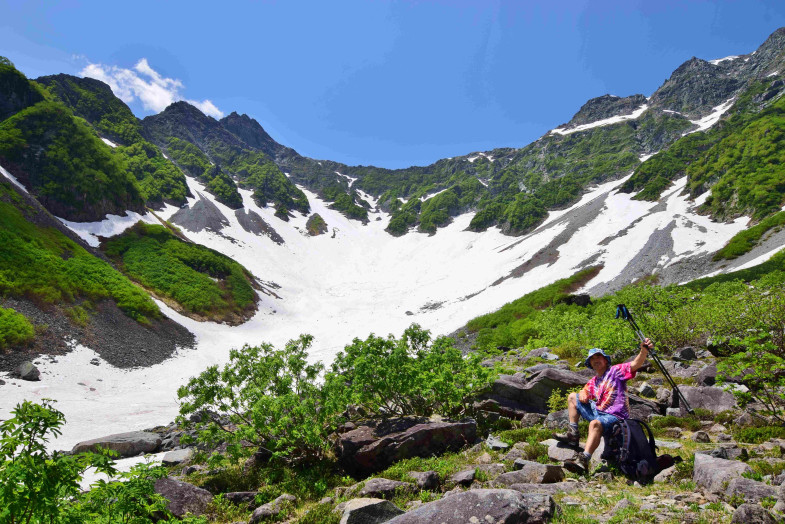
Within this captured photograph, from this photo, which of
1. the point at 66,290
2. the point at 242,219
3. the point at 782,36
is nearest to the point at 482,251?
the point at 242,219

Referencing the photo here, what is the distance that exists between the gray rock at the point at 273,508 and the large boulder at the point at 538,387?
684cm

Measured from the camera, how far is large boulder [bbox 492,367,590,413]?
1148 cm

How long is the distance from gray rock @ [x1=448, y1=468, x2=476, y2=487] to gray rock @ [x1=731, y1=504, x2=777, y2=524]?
4.03 m

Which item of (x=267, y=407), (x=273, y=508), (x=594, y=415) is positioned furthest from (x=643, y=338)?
(x=267, y=407)

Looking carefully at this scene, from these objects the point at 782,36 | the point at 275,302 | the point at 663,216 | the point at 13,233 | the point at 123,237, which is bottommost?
the point at 663,216

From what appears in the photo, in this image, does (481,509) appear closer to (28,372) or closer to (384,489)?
(384,489)

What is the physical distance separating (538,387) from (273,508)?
8182 mm

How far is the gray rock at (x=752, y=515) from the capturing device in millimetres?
4047

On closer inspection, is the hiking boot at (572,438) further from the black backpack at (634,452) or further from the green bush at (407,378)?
the green bush at (407,378)

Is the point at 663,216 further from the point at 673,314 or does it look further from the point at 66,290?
the point at 66,290

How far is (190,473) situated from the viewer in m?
11.4

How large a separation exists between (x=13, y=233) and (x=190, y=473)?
120ft

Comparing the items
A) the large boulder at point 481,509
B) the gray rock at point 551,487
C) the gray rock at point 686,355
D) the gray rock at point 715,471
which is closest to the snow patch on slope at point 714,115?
the gray rock at point 686,355

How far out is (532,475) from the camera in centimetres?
679
